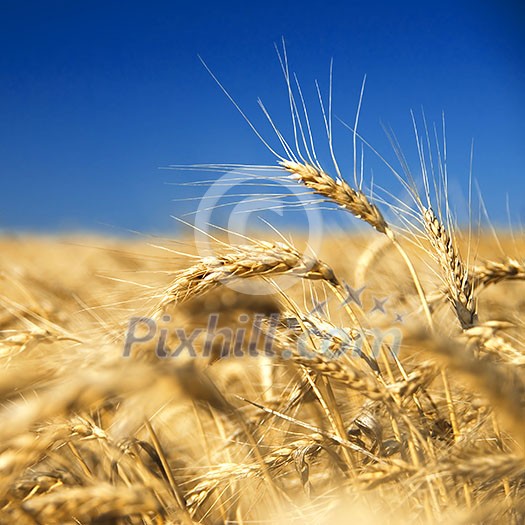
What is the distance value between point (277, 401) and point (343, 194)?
65 centimetres

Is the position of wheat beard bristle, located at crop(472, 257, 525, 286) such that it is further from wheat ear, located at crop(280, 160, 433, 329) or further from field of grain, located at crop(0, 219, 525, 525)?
wheat ear, located at crop(280, 160, 433, 329)

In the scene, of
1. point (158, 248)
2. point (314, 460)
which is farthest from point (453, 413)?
point (158, 248)

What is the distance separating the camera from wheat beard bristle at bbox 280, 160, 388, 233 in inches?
72.4

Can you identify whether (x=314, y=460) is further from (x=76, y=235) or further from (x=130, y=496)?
(x=76, y=235)

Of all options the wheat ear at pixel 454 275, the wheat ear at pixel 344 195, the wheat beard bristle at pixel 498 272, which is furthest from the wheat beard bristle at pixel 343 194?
the wheat beard bristle at pixel 498 272

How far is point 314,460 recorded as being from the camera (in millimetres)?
1572

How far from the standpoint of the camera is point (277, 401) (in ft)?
5.85

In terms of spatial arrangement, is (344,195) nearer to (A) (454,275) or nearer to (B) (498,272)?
(A) (454,275)

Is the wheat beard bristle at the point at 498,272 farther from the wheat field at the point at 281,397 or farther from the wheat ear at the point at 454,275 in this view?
the wheat ear at the point at 454,275

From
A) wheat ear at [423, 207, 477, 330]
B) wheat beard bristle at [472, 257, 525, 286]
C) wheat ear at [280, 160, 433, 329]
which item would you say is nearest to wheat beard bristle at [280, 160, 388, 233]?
wheat ear at [280, 160, 433, 329]

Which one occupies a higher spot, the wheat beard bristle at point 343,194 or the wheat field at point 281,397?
the wheat beard bristle at point 343,194

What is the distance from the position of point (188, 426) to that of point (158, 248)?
34.8 inches

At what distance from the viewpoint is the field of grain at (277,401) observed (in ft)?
2.95

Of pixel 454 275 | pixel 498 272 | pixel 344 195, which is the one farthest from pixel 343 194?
pixel 498 272
